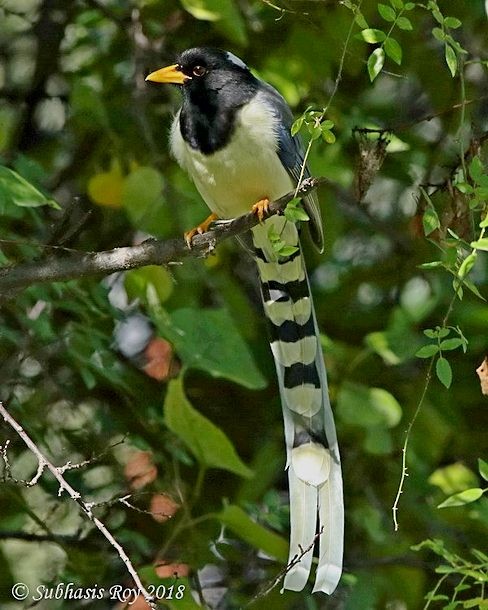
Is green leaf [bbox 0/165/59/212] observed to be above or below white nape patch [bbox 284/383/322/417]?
above

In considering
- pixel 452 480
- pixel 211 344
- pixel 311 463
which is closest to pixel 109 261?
pixel 211 344

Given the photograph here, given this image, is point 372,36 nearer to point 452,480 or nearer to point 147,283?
point 147,283

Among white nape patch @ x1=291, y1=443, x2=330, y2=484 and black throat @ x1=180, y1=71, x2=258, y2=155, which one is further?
black throat @ x1=180, y1=71, x2=258, y2=155

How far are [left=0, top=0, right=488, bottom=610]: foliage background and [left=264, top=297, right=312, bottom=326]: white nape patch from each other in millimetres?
99

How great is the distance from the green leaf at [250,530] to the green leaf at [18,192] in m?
0.69

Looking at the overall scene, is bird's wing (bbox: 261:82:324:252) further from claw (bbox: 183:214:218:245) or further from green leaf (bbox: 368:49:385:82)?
green leaf (bbox: 368:49:385:82)

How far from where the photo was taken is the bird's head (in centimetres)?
255

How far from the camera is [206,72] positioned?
2.57 metres

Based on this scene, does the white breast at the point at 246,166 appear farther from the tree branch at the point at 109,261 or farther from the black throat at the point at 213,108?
the tree branch at the point at 109,261

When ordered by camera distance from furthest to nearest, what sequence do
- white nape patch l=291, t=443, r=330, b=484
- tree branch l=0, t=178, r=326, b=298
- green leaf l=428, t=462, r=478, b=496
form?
1. green leaf l=428, t=462, r=478, b=496
2. white nape patch l=291, t=443, r=330, b=484
3. tree branch l=0, t=178, r=326, b=298

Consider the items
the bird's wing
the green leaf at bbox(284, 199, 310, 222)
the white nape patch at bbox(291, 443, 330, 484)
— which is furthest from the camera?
the bird's wing

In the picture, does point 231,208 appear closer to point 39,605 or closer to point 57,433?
point 57,433

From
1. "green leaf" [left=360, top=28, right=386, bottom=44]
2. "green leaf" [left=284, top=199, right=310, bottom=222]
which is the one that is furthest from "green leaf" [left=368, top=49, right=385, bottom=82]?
"green leaf" [left=284, top=199, right=310, bottom=222]

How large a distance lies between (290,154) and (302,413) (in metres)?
0.55
